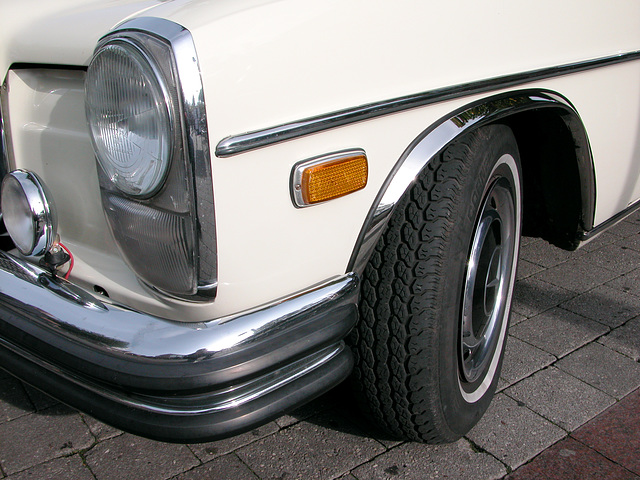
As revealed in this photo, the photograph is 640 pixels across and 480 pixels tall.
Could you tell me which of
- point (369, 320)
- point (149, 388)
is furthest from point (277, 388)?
point (369, 320)

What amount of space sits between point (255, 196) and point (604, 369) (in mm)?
1731

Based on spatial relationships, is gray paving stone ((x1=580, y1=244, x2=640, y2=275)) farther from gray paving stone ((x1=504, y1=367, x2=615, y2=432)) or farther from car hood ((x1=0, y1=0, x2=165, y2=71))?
car hood ((x1=0, y1=0, x2=165, y2=71))

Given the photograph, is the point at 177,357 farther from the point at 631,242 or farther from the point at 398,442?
the point at 631,242

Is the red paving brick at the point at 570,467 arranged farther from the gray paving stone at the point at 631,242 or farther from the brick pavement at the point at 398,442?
the gray paving stone at the point at 631,242

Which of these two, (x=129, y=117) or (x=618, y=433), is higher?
(x=129, y=117)

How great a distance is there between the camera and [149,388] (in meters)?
1.31

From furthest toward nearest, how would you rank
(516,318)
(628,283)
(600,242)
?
(600,242)
(628,283)
(516,318)

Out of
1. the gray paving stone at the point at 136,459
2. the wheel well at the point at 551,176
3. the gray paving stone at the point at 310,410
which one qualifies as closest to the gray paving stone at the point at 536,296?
the wheel well at the point at 551,176

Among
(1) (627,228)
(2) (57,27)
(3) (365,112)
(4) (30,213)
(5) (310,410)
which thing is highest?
(2) (57,27)

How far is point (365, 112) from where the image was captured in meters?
1.42

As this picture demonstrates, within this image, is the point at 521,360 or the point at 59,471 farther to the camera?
the point at 521,360

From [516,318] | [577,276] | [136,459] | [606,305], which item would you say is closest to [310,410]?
[136,459]

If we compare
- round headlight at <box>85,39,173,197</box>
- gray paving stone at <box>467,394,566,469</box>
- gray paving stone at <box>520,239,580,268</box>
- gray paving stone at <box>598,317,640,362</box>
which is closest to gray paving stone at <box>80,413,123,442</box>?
round headlight at <box>85,39,173,197</box>

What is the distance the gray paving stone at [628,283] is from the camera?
10.0ft
